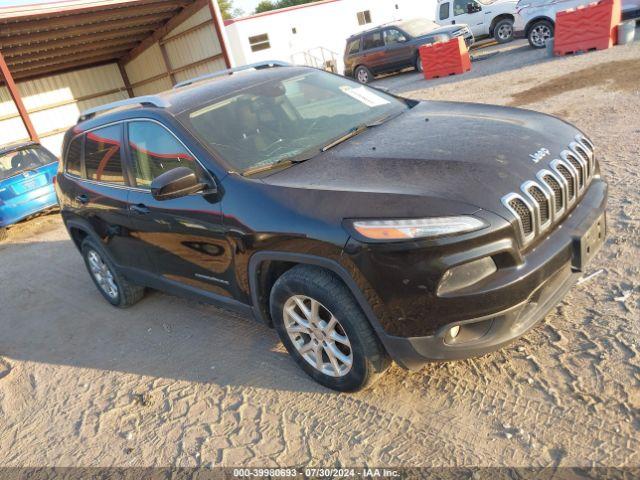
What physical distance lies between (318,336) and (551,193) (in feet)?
4.76

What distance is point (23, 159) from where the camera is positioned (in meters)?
9.54

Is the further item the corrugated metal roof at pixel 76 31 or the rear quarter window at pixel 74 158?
the corrugated metal roof at pixel 76 31

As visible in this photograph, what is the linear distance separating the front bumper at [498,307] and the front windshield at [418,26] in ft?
49.6

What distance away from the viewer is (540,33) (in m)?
13.4

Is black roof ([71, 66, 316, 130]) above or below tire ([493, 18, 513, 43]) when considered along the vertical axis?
above

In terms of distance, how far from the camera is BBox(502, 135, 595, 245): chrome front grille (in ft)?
8.06

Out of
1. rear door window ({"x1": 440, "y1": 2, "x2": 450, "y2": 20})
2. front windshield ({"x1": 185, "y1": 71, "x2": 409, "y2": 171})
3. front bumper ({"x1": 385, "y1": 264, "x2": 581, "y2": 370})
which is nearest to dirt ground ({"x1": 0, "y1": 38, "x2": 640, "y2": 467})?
front bumper ({"x1": 385, "y1": 264, "x2": 581, "y2": 370})

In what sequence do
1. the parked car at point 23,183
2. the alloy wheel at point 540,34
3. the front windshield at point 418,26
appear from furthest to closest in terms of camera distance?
the front windshield at point 418,26 < the alloy wheel at point 540,34 < the parked car at point 23,183

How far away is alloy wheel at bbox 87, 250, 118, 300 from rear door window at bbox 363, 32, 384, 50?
46.8 ft

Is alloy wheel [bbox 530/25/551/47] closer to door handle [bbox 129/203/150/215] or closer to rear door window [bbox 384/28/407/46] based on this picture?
rear door window [bbox 384/28/407/46]

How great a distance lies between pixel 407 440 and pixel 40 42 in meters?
16.7

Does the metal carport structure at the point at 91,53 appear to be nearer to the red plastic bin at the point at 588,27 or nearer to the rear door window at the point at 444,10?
the rear door window at the point at 444,10

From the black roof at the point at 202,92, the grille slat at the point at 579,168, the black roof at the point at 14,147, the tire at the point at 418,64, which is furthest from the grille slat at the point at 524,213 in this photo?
the tire at the point at 418,64

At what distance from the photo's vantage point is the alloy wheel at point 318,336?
284 centimetres
